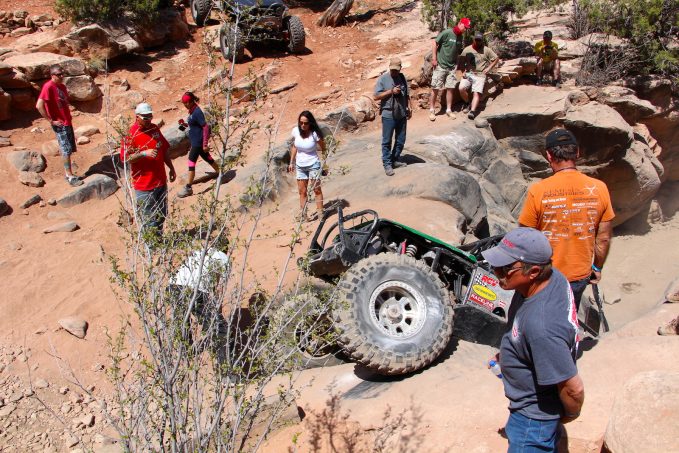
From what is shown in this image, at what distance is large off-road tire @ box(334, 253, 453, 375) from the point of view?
416cm

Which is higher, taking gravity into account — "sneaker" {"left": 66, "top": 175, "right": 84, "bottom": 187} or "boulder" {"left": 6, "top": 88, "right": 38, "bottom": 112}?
"boulder" {"left": 6, "top": 88, "right": 38, "bottom": 112}

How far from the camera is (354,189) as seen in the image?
8.12 meters

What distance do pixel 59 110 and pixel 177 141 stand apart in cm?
218

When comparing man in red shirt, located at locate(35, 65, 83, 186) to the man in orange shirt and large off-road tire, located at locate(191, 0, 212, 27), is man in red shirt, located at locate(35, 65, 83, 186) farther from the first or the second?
the man in orange shirt

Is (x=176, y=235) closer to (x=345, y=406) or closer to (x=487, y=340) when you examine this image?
(x=345, y=406)

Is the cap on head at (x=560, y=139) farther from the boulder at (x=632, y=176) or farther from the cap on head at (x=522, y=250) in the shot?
the boulder at (x=632, y=176)

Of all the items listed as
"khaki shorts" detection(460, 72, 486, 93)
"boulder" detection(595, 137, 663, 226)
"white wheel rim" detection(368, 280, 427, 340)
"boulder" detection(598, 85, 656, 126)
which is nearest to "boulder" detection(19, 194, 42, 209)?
"white wheel rim" detection(368, 280, 427, 340)

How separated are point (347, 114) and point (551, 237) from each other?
7.25 meters

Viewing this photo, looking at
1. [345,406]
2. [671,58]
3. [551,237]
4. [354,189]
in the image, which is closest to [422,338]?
[345,406]

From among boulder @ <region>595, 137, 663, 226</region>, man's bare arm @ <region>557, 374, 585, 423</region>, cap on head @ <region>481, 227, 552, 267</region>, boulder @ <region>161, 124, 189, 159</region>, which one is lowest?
boulder @ <region>595, 137, 663, 226</region>

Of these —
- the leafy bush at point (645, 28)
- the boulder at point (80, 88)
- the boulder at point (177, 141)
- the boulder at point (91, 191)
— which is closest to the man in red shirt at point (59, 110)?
the boulder at point (91, 191)

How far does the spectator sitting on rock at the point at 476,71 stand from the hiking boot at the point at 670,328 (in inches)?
247

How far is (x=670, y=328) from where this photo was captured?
14.4 feet

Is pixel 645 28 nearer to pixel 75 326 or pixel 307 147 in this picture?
pixel 307 147
